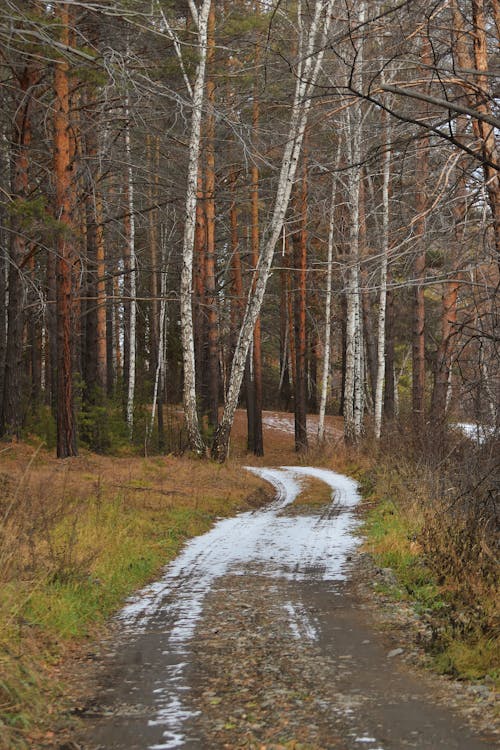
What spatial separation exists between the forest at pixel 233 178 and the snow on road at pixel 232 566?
250cm

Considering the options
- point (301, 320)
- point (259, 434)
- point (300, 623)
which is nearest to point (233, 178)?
point (301, 320)

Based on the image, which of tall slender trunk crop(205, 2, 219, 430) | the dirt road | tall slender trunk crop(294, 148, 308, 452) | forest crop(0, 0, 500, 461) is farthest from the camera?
tall slender trunk crop(294, 148, 308, 452)

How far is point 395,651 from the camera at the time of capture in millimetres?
5543

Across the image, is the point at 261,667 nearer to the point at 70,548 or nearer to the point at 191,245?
the point at 70,548

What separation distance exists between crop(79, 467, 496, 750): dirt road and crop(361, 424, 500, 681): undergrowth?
1.46 ft

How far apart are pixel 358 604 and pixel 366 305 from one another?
22.9m

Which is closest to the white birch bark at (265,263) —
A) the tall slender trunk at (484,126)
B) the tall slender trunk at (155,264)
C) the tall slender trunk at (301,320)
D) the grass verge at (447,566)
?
the tall slender trunk at (155,264)

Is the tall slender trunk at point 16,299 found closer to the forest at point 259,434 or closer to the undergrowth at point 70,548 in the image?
the forest at point 259,434

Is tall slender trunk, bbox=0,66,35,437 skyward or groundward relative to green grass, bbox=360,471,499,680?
skyward

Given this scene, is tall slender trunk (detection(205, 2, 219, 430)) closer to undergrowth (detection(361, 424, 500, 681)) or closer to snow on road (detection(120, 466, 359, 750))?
snow on road (detection(120, 466, 359, 750))

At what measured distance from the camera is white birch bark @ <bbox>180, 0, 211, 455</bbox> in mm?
18375

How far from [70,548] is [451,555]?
3598 millimetres

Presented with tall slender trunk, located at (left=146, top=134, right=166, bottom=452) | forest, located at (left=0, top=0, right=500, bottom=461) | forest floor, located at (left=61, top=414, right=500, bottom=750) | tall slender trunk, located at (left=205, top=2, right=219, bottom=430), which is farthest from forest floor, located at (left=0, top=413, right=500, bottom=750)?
A: tall slender trunk, located at (left=205, top=2, right=219, bottom=430)

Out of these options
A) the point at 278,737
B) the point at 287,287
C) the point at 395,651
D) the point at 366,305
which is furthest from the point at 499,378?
the point at 287,287
